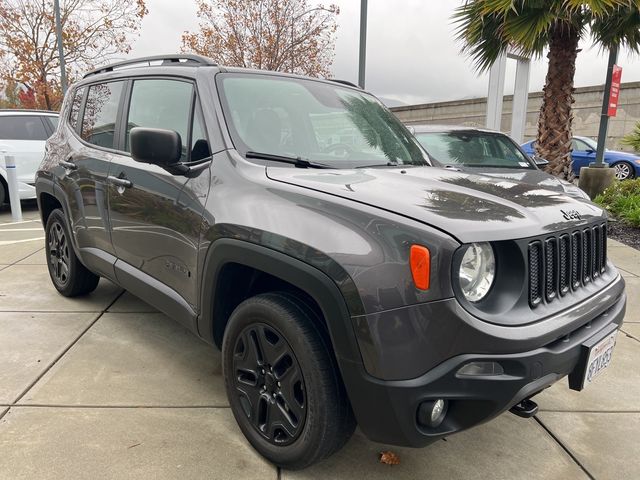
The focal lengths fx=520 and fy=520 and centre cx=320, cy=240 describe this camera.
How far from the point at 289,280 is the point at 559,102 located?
27.8 ft

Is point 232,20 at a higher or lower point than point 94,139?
higher

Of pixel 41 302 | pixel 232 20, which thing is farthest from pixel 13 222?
pixel 232 20

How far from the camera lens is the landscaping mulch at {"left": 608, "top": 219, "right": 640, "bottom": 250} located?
7524 mm

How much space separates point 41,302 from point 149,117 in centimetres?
227

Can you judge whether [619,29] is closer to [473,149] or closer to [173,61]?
[473,149]

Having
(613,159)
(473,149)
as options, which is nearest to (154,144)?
(473,149)

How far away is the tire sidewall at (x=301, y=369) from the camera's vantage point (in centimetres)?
204

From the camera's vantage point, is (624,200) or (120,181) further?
(624,200)

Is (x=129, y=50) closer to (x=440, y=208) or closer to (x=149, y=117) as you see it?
(x=149, y=117)

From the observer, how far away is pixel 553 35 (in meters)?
8.46

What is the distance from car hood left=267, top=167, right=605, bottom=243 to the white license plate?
0.51 meters

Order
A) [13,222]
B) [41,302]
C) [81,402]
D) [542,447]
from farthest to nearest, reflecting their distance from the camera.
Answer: [13,222]
[41,302]
[81,402]
[542,447]

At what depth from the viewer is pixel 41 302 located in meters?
4.48

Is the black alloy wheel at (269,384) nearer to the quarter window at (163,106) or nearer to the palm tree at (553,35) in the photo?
the quarter window at (163,106)
